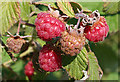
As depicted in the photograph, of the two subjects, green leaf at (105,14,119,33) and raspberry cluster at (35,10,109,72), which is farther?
green leaf at (105,14,119,33)

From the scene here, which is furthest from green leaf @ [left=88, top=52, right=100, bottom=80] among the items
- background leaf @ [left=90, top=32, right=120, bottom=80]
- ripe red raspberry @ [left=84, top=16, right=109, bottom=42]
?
background leaf @ [left=90, top=32, right=120, bottom=80]

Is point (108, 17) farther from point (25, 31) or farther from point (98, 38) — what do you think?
point (25, 31)

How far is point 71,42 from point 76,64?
0.32 m

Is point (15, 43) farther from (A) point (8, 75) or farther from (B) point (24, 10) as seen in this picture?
(A) point (8, 75)

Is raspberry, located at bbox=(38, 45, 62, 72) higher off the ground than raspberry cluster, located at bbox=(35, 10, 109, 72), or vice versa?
raspberry cluster, located at bbox=(35, 10, 109, 72)

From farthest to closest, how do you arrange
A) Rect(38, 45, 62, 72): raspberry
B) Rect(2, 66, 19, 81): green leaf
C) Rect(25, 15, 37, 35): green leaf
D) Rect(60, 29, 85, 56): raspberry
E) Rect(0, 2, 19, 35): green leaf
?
1. Rect(2, 66, 19, 81): green leaf
2. Rect(25, 15, 37, 35): green leaf
3. Rect(0, 2, 19, 35): green leaf
4. Rect(38, 45, 62, 72): raspberry
5. Rect(60, 29, 85, 56): raspberry

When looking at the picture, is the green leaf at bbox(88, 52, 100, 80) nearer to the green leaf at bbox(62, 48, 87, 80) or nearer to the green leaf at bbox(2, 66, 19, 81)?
the green leaf at bbox(62, 48, 87, 80)

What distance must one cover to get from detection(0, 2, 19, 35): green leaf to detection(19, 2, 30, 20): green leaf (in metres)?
0.07

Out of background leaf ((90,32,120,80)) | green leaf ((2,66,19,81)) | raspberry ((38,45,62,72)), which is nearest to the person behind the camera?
raspberry ((38,45,62,72))

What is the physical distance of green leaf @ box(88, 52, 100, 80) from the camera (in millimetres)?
1220

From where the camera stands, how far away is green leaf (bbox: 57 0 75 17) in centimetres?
119

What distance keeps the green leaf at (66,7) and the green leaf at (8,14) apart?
1.05ft

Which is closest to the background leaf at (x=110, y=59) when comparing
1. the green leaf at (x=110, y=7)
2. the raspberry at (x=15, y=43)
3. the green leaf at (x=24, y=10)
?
the green leaf at (x=110, y=7)

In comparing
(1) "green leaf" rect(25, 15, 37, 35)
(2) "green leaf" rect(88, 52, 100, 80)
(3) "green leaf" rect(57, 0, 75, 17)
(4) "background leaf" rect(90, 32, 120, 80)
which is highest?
(3) "green leaf" rect(57, 0, 75, 17)
